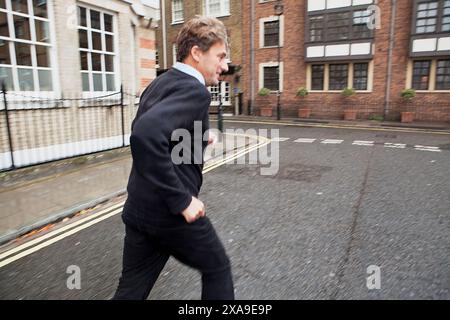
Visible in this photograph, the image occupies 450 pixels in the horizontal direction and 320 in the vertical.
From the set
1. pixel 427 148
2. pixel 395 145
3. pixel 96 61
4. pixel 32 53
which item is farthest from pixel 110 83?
pixel 427 148

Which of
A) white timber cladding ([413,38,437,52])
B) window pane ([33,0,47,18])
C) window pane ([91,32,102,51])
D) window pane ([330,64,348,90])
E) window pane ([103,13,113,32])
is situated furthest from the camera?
window pane ([330,64,348,90])

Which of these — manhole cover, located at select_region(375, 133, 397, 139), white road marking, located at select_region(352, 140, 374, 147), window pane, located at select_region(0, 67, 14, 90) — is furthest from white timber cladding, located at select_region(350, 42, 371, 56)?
window pane, located at select_region(0, 67, 14, 90)

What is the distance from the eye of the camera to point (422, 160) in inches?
337

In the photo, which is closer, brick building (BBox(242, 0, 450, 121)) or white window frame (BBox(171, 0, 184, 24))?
brick building (BBox(242, 0, 450, 121))

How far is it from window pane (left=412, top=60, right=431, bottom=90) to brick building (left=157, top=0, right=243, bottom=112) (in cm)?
1054

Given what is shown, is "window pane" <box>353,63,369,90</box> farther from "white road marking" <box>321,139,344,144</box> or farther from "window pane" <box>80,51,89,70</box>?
"window pane" <box>80,51,89,70</box>

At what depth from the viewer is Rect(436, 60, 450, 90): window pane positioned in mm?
18000

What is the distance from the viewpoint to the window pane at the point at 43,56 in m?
8.04

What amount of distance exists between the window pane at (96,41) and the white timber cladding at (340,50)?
572 inches

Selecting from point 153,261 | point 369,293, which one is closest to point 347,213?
point 369,293

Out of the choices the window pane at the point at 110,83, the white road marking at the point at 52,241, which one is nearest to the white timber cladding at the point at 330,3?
the window pane at the point at 110,83

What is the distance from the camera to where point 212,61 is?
75.2 inches
